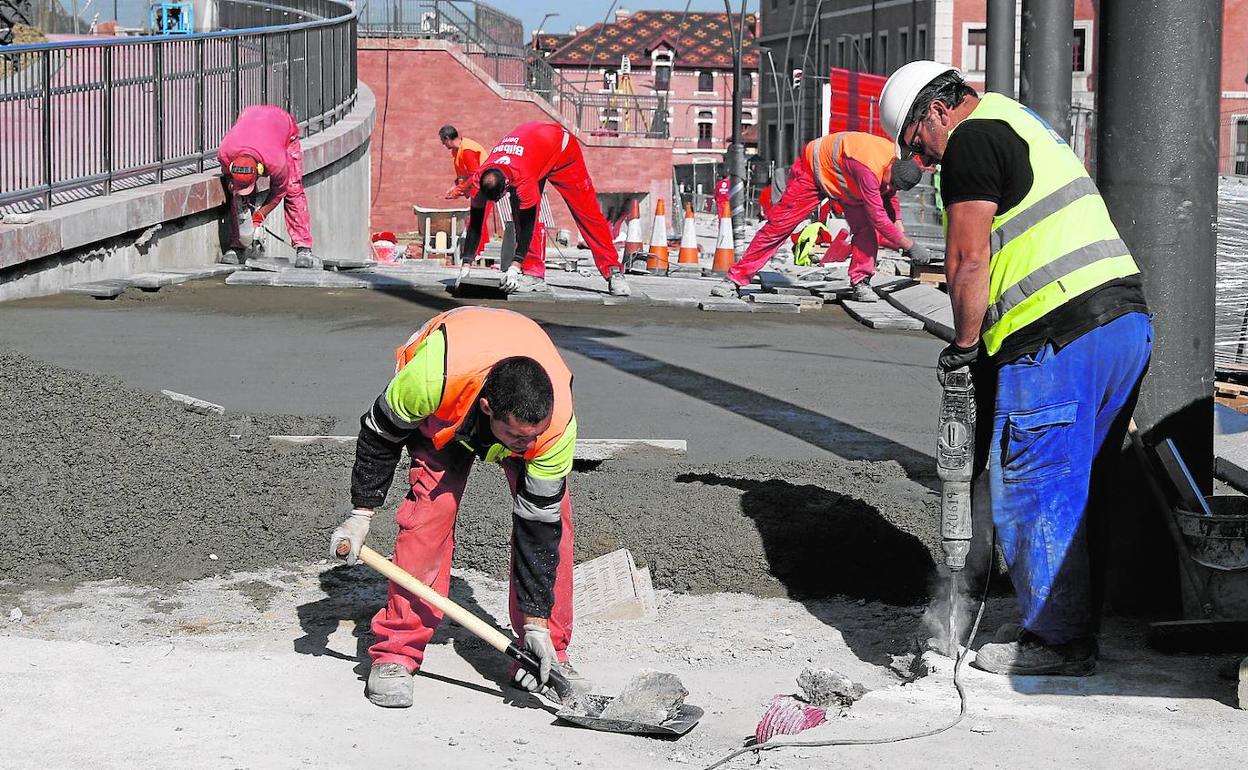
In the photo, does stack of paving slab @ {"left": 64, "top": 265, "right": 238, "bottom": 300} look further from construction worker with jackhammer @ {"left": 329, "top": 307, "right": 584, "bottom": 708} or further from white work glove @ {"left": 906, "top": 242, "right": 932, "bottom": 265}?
construction worker with jackhammer @ {"left": 329, "top": 307, "right": 584, "bottom": 708}

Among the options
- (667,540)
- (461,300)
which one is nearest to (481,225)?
(461,300)

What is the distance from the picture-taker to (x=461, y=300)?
13.6 meters

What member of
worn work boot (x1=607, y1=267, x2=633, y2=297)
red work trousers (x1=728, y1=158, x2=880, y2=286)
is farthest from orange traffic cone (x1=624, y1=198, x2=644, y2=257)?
red work trousers (x1=728, y1=158, x2=880, y2=286)

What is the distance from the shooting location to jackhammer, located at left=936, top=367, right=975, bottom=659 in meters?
4.55

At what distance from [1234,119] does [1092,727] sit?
1783 inches

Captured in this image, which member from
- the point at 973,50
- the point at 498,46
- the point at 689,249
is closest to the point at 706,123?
the point at 973,50

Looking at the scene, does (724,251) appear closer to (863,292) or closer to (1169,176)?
(863,292)

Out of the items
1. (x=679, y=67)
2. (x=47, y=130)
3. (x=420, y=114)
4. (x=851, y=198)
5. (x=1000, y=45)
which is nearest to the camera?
(x=1000, y=45)

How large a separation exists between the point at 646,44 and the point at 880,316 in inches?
3632

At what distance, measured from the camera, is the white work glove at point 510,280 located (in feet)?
44.4

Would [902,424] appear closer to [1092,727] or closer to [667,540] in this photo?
[667,540]

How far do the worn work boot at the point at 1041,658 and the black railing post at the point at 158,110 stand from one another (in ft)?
40.0

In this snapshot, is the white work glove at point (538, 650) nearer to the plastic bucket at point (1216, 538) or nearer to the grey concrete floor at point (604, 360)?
the plastic bucket at point (1216, 538)

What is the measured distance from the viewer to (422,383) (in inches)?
165
